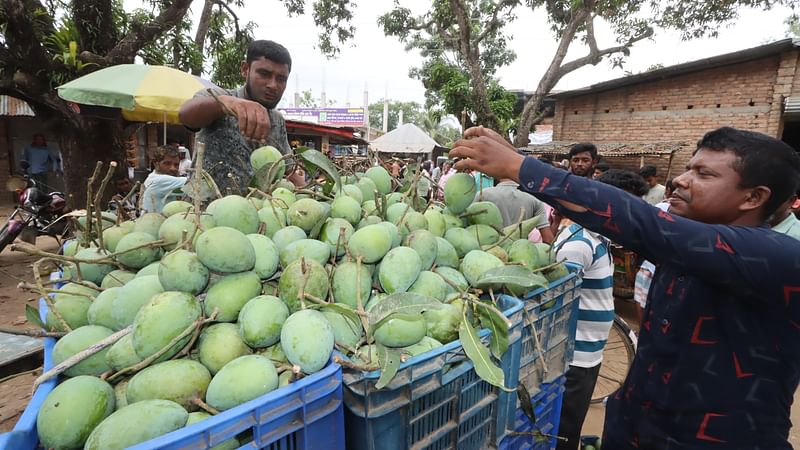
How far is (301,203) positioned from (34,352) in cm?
136

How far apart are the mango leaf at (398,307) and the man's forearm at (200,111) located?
137 cm

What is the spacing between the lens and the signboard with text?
35094mm

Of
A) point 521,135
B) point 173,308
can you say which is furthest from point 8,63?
point 521,135

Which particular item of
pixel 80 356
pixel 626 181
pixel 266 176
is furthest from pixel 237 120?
pixel 626 181

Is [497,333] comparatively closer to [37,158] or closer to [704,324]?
[704,324]

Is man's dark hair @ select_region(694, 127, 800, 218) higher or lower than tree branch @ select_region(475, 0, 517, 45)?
lower

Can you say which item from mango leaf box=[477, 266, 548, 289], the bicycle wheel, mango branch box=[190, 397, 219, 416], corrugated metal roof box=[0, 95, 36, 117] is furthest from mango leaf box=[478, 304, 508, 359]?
corrugated metal roof box=[0, 95, 36, 117]

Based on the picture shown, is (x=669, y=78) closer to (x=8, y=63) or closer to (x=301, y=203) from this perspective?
(x=301, y=203)

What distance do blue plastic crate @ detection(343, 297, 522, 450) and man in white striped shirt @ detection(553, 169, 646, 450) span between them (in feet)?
3.91

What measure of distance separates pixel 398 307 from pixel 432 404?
0.24 m

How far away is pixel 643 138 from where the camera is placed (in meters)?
10.4

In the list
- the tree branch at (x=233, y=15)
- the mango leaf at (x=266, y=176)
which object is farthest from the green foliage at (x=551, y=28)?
the mango leaf at (x=266, y=176)

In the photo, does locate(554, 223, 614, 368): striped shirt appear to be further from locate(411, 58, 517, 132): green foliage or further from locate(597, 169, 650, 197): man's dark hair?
locate(411, 58, 517, 132): green foliage

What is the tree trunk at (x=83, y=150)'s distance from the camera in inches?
233
